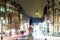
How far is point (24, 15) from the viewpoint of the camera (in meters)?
3.08

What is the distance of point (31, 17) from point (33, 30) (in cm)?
30

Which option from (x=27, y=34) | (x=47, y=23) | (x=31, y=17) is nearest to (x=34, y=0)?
(x=31, y=17)

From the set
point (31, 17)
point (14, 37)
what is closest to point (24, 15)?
point (31, 17)

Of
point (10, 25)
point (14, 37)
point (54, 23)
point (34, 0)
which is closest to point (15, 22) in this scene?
point (10, 25)

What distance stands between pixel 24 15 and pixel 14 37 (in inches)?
21.7

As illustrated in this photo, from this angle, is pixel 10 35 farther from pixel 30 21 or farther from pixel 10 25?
pixel 30 21

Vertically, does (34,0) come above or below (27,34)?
above

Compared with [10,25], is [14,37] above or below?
below

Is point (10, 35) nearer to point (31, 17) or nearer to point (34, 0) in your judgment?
point (31, 17)

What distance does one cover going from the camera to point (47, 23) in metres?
3.04

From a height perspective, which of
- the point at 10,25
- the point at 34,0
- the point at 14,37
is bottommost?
the point at 14,37

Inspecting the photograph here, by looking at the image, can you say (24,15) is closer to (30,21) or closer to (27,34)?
(30,21)

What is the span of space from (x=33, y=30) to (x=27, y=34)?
16 cm

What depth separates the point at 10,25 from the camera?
306cm
